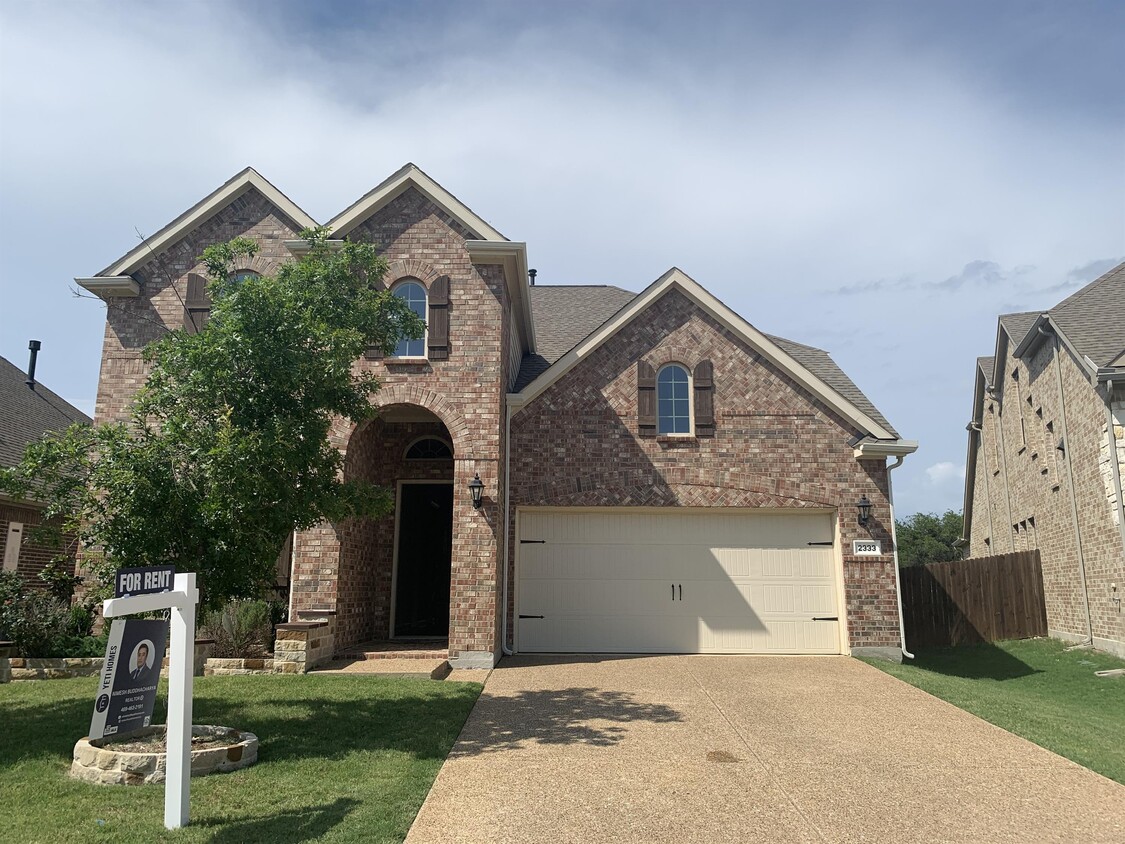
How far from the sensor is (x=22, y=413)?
1805cm

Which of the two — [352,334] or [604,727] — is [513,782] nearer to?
[604,727]

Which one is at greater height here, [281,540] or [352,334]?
[352,334]

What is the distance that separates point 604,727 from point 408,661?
4.22m

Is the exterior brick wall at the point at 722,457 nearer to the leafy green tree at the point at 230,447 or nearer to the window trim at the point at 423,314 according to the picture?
the window trim at the point at 423,314

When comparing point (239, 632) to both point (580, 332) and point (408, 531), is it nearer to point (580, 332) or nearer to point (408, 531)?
point (408, 531)

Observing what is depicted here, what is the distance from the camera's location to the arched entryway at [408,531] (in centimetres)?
1352

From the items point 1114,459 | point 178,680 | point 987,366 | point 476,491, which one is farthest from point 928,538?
point 178,680

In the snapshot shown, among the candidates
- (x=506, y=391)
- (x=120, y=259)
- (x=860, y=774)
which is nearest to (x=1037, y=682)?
(x=860, y=774)

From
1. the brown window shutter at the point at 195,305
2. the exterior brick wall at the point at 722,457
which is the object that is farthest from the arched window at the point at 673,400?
the brown window shutter at the point at 195,305

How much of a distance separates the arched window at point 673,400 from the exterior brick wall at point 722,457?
22cm

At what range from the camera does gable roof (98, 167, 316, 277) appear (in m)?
13.5

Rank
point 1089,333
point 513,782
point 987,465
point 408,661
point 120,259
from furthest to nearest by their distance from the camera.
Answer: point 987,465 < point 1089,333 < point 120,259 < point 408,661 < point 513,782

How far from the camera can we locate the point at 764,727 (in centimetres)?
788

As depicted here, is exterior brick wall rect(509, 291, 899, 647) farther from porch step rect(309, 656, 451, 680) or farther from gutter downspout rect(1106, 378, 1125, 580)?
gutter downspout rect(1106, 378, 1125, 580)
